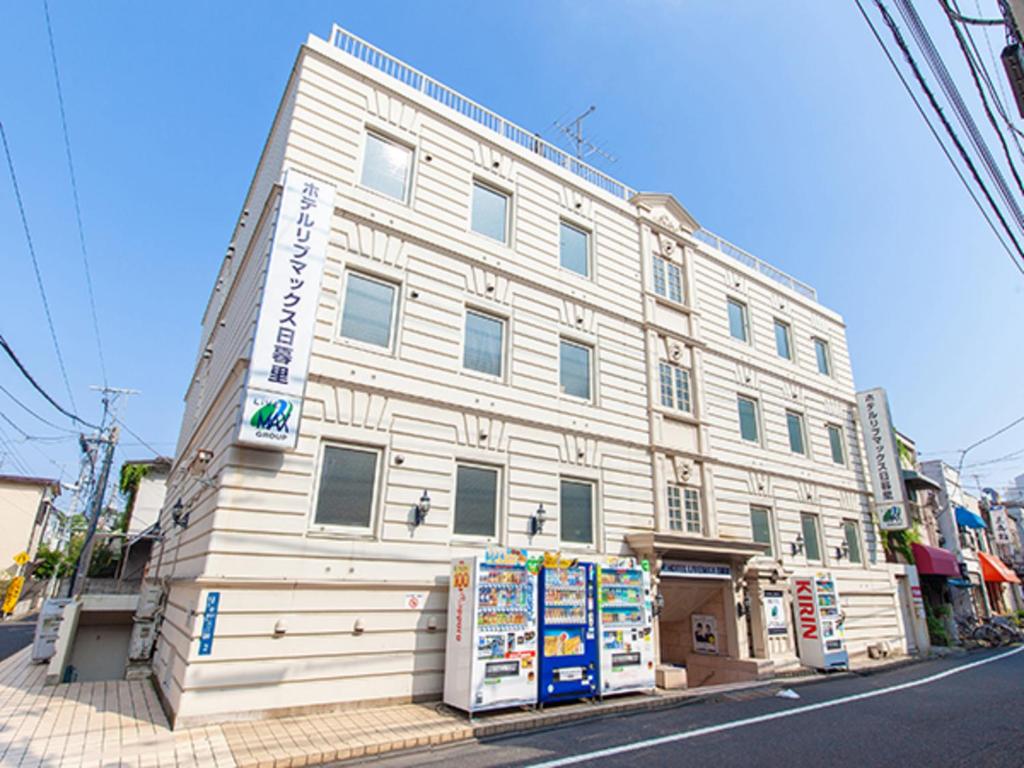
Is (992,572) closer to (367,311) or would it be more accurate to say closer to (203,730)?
(367,311)

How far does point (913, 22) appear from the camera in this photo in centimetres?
499

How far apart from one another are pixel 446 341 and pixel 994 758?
1042cm

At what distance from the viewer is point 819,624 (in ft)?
48.0

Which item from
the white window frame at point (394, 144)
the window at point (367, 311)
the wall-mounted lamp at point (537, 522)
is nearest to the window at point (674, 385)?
the wall-mounted lamp at point (537, 522)

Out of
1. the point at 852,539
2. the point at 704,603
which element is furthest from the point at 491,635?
the point at 852,539

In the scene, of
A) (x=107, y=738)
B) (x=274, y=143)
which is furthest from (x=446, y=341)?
(x=107, y=738)

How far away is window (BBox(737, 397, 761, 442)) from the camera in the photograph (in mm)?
17281

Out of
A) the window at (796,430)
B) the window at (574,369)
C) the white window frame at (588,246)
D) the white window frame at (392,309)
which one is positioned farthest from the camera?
the window at (796,430)

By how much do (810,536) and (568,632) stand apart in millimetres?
11978

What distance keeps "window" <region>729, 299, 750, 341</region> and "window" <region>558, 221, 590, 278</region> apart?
654 cm

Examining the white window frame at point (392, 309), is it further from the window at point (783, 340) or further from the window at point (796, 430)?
the window at point (783, 340)

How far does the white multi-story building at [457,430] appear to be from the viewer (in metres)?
8.62

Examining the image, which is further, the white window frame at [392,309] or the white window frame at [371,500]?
the white window frame at [392,309]

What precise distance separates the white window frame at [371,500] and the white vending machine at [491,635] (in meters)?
1.74
